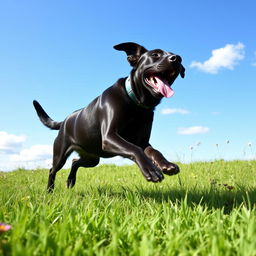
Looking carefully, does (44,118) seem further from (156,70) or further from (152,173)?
(152,173)

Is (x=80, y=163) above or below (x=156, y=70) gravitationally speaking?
below

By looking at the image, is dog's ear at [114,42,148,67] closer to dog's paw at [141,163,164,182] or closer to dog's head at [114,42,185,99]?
dog's head at [114,42,185,99]

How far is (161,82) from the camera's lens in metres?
3.75

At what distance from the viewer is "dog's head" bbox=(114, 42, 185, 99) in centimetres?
366

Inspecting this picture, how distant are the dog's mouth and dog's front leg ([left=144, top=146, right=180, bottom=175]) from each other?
689 mm

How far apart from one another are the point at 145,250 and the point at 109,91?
9.05 feet

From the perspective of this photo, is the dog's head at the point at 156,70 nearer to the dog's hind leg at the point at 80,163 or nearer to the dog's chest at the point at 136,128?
the dog's chest at the point at 136,128

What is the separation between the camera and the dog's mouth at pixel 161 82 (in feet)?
12.1

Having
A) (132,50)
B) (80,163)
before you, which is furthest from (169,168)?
(80,163)

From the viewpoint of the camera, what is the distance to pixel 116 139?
355 cm

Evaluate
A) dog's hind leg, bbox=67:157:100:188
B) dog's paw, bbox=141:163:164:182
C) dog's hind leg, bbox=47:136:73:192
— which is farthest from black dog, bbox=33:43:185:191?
dog's hind leg, bbox=67:157:100:188

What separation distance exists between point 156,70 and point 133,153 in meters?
1.09

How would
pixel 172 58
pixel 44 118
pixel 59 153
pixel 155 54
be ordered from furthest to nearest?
pixel 44 118 → pixel 59 153 → pixel 155 54 → pixel 172 58

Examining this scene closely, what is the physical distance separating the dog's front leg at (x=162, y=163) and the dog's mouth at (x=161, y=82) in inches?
27.1
